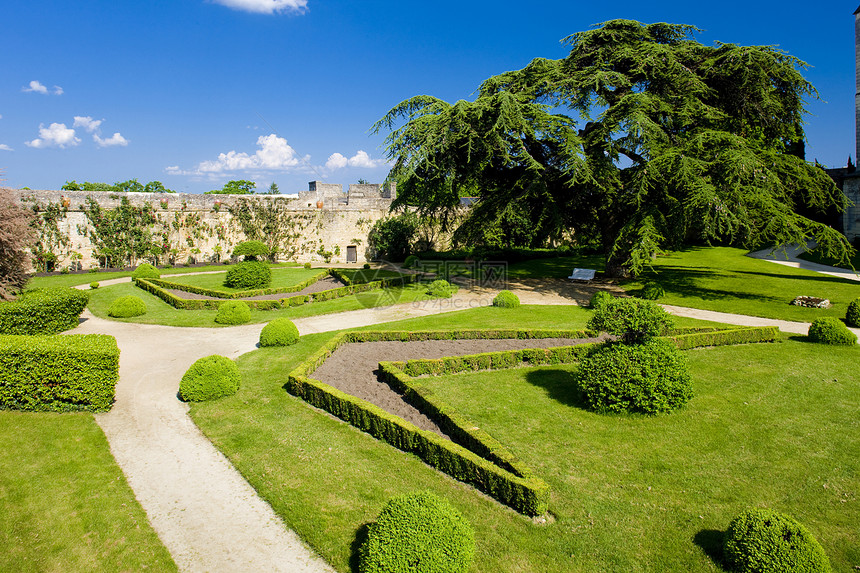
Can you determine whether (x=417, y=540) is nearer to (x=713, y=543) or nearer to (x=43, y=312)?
(x=713, y=543)

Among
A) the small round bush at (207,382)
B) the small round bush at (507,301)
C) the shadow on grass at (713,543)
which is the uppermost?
the small round bush at (507,301)

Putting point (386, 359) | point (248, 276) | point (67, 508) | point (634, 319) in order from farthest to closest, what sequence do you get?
point (248, 276) < point (386, 359) < point (634, 319) < point (67, 508)

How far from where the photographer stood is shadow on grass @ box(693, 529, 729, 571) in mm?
4957

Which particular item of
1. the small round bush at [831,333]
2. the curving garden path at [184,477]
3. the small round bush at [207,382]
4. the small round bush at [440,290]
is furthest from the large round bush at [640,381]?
the small round bush at [440,290]

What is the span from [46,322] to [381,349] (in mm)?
9826

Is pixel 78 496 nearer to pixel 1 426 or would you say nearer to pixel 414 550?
pixel 1 426

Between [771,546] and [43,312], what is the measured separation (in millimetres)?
16987

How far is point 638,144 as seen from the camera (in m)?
18.4

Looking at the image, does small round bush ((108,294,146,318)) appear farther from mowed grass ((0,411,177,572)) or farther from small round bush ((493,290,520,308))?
small round bush ((493,290,520,308))

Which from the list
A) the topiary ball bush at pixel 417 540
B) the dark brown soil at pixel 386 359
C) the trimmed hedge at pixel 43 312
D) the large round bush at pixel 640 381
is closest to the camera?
the topiary ball bush at pixel 417 540

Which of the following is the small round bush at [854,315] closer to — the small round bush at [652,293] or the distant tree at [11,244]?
the small round bush at [652,293]

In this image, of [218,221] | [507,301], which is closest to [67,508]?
[507,301]

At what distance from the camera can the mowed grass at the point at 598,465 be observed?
17.4 feet

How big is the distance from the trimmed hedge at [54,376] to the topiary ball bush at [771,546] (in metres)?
9.94
